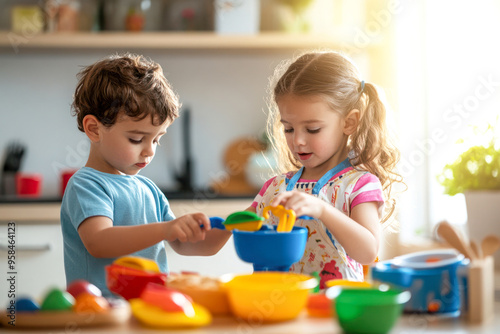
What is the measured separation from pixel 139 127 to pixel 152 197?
0.71 ft

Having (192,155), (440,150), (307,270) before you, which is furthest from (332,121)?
(192,155)

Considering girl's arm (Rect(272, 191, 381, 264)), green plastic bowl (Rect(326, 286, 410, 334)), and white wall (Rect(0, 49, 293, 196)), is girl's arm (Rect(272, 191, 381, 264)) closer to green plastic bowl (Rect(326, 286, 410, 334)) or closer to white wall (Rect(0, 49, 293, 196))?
green plastic bowl (Rect(326, 286, 410, 334))

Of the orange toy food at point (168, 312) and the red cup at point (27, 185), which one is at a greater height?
the orange toy food at point (168, 312)

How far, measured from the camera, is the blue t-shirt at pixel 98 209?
4.13 ft

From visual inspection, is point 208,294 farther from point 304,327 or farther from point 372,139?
point 372,139

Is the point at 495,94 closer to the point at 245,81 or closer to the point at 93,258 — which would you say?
the point at 245,81

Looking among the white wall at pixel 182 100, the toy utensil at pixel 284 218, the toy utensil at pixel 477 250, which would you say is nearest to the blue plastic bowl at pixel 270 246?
the toy utensil at pixel 284 218

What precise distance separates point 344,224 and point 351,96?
420 millimetres

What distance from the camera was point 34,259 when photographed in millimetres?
2582

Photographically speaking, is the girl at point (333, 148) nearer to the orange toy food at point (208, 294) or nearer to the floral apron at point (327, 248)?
the floral apron at point (327, 248)

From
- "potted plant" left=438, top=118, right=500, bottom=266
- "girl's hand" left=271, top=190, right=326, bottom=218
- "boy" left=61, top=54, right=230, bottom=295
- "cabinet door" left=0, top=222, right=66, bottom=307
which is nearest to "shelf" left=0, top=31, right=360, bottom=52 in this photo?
"cabinet door" left=0, top=222, right=66, bottom=307

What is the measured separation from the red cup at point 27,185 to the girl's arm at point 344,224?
2.08 m

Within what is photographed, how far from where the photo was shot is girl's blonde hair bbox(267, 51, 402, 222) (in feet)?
4.64

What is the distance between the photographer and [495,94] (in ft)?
8.45
